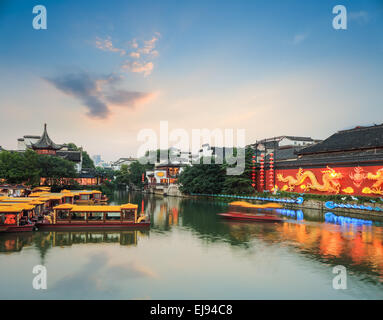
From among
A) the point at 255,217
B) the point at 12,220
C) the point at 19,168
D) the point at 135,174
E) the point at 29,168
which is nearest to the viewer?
the point at 12,220

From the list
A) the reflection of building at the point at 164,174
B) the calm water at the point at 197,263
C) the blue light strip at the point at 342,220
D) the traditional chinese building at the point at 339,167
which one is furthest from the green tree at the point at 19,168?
the blue light strip at the point at 342,220

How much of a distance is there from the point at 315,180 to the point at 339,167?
9.38 ft

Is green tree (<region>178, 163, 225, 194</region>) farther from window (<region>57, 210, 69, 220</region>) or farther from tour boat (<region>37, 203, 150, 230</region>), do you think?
window (<region>57, 210, 69, 220</region>)

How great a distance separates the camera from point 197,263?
12484 millimetres

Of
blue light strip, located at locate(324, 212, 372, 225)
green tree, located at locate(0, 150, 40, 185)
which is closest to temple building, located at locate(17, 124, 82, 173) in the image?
green tree, located at locate(0, 150, 40, 185)

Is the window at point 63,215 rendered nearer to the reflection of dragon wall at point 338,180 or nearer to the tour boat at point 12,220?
the tour boat at point 12,220

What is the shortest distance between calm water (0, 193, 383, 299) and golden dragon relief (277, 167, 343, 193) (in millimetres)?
9125

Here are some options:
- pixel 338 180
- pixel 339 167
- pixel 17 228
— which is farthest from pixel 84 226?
pixel 339 167

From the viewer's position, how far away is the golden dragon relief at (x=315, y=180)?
2834cm

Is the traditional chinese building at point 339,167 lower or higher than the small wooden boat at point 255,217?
higher

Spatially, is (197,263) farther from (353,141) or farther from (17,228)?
(353,141)

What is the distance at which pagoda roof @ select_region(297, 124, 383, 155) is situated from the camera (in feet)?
92.2

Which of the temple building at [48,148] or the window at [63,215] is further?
the temple building at [48,148]
